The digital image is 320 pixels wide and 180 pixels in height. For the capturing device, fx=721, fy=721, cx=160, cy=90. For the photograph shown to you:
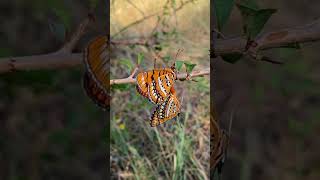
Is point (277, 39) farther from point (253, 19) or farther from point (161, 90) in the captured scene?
point (161, 90)

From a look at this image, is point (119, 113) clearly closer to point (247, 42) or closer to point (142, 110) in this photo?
point (142, 110)

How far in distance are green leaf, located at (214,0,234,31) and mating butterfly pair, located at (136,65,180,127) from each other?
0.09 metres

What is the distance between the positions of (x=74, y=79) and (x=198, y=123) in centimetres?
41

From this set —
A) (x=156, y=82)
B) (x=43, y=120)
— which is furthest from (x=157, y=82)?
(x=43, y=120)

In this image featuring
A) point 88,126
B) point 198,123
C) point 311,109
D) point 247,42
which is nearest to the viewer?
point 247,42

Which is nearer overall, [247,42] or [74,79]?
[247,42]

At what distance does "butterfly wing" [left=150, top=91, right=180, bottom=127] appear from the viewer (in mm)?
761

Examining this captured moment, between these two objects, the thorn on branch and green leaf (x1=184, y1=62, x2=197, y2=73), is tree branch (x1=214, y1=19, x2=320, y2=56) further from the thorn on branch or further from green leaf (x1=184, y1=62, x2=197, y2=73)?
the thorn on branch

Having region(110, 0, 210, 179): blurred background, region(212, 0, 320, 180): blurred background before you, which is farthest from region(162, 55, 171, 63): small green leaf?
region(212, 0, 320, 180): blurred background

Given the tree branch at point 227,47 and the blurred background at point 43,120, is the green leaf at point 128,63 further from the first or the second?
the blurred background at point 43,120

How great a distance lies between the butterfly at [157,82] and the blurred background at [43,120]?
187 mm

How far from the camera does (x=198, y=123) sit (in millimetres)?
778

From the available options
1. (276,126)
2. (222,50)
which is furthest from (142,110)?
(276,126)

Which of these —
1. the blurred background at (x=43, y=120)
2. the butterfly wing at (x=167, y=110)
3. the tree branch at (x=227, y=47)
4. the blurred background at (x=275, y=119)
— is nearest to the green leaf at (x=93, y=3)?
the tree branch at (x=227, y=47)
